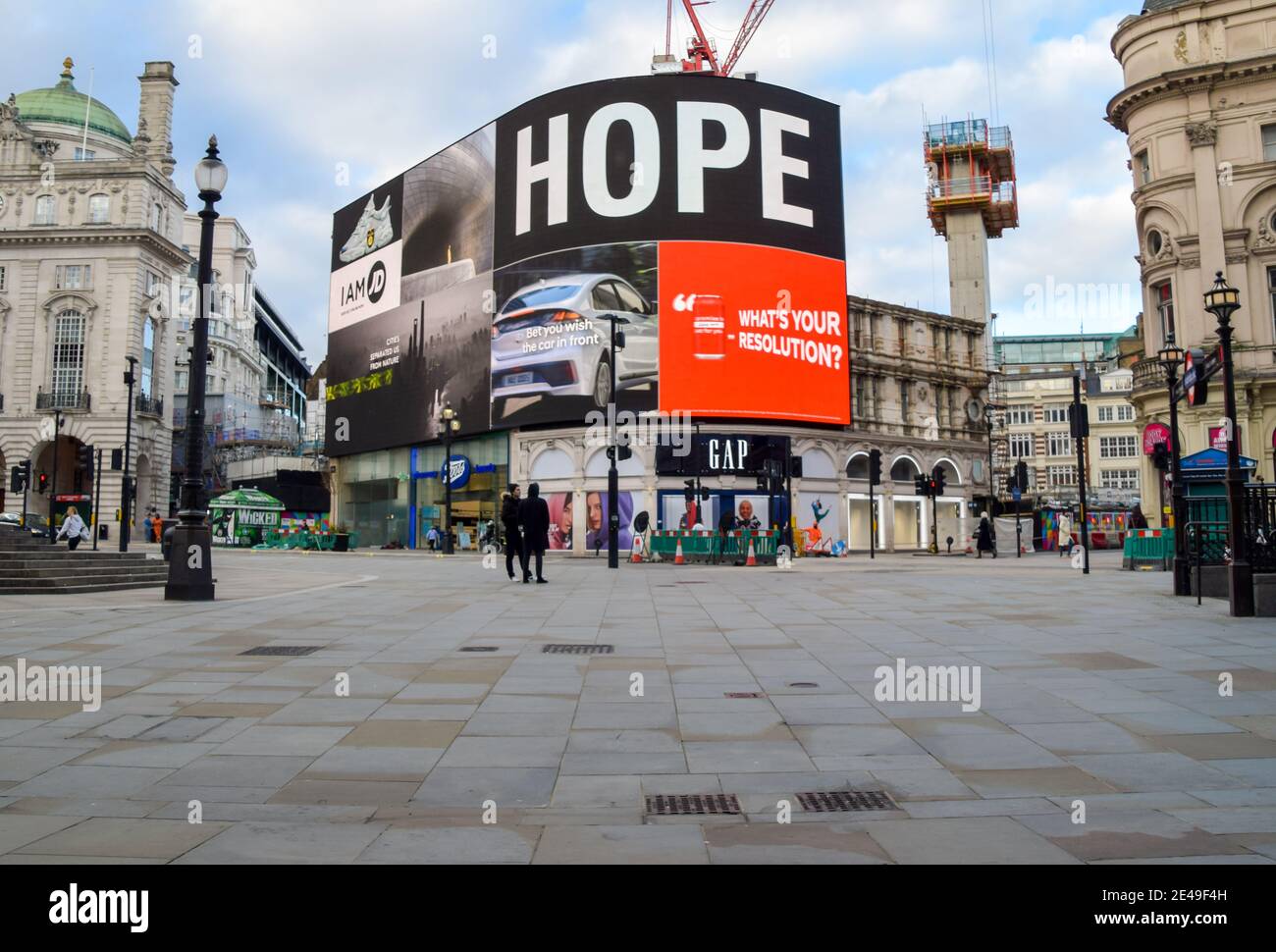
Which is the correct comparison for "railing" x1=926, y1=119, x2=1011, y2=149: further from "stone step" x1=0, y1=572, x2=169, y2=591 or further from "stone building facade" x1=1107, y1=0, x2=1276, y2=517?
"stone step" x1=0, y1=572, x2=169, y2=591

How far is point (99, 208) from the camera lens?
56.4 meters

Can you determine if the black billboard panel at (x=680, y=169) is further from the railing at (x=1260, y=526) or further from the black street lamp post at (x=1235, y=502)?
the railing at (x=1260, y=526)

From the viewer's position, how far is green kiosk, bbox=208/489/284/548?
4984cm

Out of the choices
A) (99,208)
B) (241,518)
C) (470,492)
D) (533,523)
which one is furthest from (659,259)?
(99,208)

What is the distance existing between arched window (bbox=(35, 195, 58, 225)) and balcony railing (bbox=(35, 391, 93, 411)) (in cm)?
1066

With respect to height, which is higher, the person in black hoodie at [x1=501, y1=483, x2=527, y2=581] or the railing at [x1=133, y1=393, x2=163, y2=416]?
the railing at [x1=133, y1=393, x2=163, y2=416]

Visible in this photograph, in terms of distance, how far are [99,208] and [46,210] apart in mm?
3231

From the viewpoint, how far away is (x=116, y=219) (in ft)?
185

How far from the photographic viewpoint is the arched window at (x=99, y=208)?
2219 inches

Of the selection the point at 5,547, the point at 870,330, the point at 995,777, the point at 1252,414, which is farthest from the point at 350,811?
the point at 870,330

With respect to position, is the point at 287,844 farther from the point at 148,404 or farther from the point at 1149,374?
the point at 148,404

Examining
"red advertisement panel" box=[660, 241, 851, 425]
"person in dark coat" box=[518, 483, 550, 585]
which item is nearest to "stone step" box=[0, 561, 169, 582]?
"person in dark coat" box=[518, 483, 550, 585]

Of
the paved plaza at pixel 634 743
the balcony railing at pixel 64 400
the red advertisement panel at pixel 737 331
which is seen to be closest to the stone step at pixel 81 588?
the paved plaza at pixel 634 743
